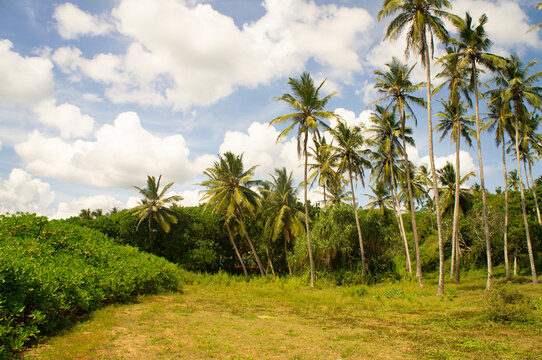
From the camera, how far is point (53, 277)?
7246mm

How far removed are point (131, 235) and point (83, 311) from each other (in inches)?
732

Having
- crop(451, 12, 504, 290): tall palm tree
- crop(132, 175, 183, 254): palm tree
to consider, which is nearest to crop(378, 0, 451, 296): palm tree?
crop(451, 12, 504, 290): tall palm tree

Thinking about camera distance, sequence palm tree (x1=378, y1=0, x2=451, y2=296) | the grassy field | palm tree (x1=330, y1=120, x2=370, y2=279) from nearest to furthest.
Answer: the grassy field
palm tree (x1=378, y1=0, x2=451, y2=296)
palm tree (x1=330, y1=120, x2=370, y2=279)

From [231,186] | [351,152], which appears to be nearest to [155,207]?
[231,186]

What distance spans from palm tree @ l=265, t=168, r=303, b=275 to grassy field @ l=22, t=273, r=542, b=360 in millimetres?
11877

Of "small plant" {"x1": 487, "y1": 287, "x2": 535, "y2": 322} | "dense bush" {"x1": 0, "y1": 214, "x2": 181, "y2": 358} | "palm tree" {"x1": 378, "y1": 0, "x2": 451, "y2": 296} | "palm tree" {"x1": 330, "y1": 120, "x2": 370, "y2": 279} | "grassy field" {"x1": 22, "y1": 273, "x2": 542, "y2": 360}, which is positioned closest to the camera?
"dense bush" {"x1": 0, "y1": 214, "x2": 181, "y2": 358}

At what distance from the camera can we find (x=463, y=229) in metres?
30.4

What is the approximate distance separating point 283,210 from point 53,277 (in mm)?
18801

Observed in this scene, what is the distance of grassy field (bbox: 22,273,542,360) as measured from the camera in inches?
251

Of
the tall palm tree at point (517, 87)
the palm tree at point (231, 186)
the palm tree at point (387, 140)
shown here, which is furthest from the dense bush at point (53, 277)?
the tall palm tree at point (517, 87)

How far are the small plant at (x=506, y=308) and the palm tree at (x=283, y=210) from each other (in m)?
→ 16.2

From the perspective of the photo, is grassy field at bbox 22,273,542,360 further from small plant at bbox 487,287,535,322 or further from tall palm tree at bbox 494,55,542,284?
tall palm tree at bbox 494,55,542,284

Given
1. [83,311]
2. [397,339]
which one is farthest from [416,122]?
[83,311]

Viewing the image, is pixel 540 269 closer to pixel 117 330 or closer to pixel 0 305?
pixel 117 330
